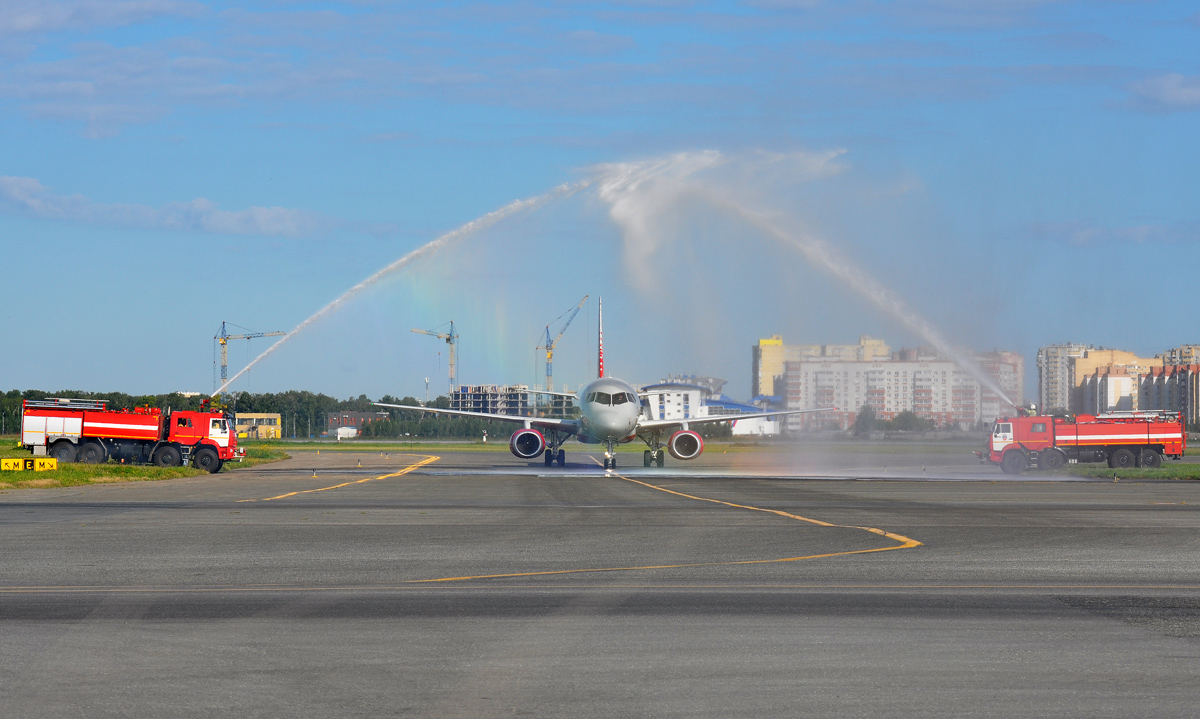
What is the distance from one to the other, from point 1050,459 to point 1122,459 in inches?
172

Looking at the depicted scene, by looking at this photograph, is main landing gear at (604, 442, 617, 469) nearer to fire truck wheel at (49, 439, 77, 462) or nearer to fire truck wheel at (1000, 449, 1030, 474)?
fire truck wheel at (1000, 449, 1030, 474)

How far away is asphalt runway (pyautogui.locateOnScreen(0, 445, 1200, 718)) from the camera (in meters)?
8.21

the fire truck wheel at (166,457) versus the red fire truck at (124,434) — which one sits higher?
the red fire truck at (124,434)

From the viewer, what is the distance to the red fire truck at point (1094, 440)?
58.9 m

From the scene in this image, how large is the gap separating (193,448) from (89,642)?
4775 centimetres

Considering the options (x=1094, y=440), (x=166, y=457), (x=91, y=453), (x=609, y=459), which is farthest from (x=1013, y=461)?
(x=91, y=453)

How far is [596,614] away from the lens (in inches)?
469

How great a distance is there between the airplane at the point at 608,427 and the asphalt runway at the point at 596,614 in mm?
24589

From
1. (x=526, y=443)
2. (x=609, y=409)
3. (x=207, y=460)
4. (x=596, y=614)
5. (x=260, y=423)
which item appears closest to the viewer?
(x=596, y=614)

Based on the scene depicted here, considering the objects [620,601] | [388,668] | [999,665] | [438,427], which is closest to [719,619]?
[620,601]

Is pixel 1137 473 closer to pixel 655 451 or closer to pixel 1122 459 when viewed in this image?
pixel 1122 459

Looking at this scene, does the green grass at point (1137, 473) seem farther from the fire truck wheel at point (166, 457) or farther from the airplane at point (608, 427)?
the fire truck wheel at point (166, 457)

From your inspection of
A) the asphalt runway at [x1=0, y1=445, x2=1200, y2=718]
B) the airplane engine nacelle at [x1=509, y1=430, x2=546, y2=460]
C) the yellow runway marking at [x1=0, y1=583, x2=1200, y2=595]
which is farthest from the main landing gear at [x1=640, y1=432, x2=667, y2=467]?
the yellow runway marking at [x1=0, y1=583, x2=1200, y2=595]

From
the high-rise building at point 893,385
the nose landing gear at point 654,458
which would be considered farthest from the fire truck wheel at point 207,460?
the high-rise building at point 893,385
